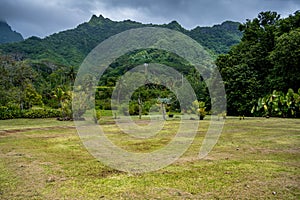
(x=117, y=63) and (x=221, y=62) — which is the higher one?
(x=117, y=63)

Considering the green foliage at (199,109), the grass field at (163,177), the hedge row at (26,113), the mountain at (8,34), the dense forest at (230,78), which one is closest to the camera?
the grass field at (163,177)

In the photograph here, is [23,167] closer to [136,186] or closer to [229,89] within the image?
[136,186]

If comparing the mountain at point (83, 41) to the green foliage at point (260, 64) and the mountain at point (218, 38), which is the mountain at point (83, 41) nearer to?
the mountain at point (218, 38)

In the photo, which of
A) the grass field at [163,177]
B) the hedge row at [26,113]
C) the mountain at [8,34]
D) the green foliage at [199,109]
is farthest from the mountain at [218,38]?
the mountain at [8,34]

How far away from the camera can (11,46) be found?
226 feet

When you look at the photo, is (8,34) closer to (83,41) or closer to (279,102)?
(83,41)

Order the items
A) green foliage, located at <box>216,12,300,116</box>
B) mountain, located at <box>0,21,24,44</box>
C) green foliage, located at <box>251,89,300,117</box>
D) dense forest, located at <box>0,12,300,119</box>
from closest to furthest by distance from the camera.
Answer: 1. green foliage, located at <box>251,89,300,117</box>
2. green foliage, located at <box>216,12,300,116</box>
3. dense forest, located at <box>0,12,300,119</box>
4. mountain, located at <box>0,21,24,44</box>

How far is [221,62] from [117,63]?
23.4 meters

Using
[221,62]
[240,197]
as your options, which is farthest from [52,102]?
[240,197]

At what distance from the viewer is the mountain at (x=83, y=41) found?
64375 mm

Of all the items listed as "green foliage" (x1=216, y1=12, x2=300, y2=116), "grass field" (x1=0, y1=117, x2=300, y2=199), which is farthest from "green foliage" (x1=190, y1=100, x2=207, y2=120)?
"grass field" (x1=0, y1=117, x2=300, y2=199)

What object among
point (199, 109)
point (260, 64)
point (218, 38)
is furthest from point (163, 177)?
point (218, 38)

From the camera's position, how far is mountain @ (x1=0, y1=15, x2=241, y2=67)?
64.4 metres

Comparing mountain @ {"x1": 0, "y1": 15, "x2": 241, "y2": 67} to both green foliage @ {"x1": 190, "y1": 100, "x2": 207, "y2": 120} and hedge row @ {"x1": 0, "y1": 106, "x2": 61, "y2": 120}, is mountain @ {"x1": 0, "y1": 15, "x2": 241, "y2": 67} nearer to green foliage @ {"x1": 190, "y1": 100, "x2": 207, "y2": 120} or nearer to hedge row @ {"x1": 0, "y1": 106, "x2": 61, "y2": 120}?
hedge row @ {"x1": 0, "y1": 106, "x2": 61, "y2": 120}
